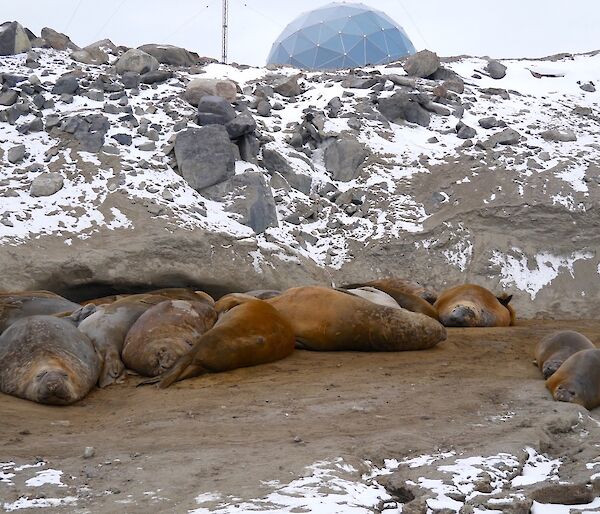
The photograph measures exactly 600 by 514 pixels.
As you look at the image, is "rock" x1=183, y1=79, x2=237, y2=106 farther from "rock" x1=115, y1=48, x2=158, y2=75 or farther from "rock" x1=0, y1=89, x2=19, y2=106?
"rock" x1=0, y1=89, x2=19, y2=106

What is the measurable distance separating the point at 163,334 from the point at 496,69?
1338 cm

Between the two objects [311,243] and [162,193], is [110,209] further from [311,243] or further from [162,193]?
[311,243]

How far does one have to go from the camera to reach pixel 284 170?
14000 mm

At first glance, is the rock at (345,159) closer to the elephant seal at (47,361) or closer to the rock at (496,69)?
the rock at (496,69)

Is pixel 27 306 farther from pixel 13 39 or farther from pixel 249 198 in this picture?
pixel 13 39

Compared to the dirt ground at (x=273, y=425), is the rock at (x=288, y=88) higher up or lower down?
higher up

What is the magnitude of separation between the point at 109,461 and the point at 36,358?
258cm

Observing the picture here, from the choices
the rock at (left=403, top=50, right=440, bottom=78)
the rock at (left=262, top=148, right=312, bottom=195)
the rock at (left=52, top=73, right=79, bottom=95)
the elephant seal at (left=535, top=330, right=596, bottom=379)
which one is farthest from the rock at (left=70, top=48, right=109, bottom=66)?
the elephant seal at (left=535, top=330, right=596, bottom=379)

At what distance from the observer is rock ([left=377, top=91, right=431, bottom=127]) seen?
1580cm

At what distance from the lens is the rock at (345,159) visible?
14.4 meters

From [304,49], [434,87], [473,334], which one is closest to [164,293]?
[473,334]

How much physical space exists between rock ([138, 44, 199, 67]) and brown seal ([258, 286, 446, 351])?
10.3 m

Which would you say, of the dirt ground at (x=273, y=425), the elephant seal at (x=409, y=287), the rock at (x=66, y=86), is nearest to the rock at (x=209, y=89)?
the rock at (x=66, y=86)

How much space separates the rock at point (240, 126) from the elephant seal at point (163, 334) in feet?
19.6
